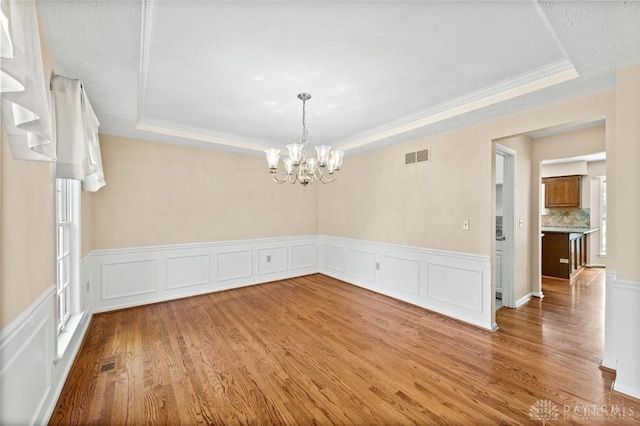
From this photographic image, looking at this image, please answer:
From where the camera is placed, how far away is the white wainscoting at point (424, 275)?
11.0 ft

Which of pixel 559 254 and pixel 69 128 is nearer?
pixel 69 128

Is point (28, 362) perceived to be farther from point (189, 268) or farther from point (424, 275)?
point (424, 275)

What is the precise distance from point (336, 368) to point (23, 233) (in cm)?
242

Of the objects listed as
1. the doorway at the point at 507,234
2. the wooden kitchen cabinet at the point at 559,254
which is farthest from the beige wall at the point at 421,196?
the wooden kitchen cabinet at the point at 559,254

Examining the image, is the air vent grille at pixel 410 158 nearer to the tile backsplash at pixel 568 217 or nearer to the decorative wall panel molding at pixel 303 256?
the decorative wall panel molding at pixel 303 256

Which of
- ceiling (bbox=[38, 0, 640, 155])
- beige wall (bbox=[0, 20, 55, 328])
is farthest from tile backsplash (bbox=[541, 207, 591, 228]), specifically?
beige wall (bbox=[0, 20, 55, 328])

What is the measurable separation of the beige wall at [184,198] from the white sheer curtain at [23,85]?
9.99 ft

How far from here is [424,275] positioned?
3973 millimetres

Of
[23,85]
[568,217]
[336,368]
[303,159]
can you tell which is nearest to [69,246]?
[23,85]

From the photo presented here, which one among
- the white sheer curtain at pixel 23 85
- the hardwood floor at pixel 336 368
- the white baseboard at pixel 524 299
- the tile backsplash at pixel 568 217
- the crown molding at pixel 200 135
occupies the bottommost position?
the hardwood floor at pixel 336 368

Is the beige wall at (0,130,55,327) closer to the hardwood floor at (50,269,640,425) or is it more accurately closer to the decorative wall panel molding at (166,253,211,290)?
the hardwood floor at (50,269,640,425)

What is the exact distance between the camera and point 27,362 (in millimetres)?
1507

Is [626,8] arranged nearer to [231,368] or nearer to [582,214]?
[231,368]

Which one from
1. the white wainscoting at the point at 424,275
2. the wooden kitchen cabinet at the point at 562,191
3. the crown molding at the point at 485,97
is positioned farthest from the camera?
the wooden kitchen cabinet at the point at 562,191
